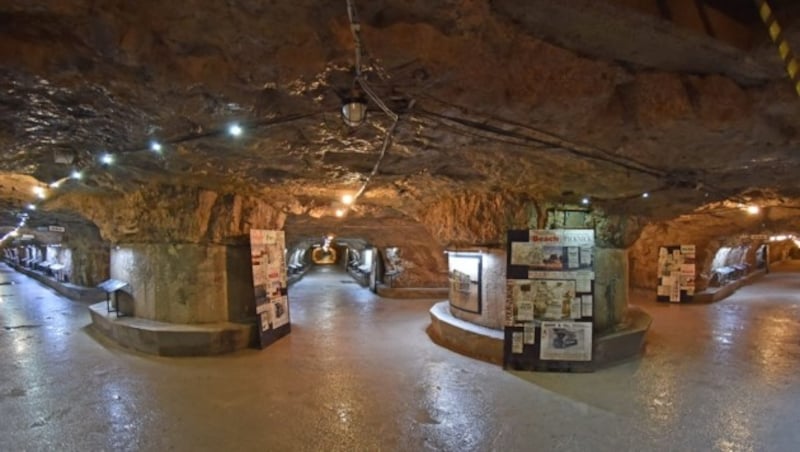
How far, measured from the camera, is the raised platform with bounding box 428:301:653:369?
289 inches

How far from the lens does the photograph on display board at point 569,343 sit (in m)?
6.84

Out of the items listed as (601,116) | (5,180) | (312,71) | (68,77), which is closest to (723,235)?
(601,116)

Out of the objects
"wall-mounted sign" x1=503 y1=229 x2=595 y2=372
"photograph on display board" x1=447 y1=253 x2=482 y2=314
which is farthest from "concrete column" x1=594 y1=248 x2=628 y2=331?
"photograph on display board" x1=447 y1=253 x2=482 y2=314

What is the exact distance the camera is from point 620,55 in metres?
3.21

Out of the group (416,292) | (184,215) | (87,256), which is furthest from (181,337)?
(87,256)

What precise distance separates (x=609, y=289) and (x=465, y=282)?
274cm

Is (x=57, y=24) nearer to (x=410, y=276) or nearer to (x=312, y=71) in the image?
(x=312, y=71)

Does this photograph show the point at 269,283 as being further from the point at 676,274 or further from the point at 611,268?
the point at 676,274

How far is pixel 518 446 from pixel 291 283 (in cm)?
1691

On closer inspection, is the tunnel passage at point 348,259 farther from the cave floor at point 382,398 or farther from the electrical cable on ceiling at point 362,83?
the electrical cable on ceiling at point 362,83

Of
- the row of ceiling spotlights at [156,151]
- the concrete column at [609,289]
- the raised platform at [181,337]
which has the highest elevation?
the row of ceiling spotlights at [156,151]

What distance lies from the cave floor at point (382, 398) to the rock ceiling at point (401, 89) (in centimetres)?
299

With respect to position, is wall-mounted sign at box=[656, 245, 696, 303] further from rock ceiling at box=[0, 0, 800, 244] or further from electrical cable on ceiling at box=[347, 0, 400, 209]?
electrical cable on ceiling at box=[347, 0, 400, 209]

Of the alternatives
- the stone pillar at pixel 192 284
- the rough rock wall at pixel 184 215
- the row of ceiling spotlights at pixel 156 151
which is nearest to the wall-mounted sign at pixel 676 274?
the row of ceiling spotlights at pixel 156 151
